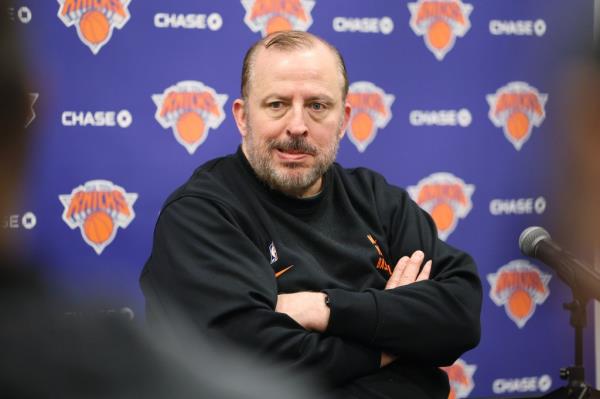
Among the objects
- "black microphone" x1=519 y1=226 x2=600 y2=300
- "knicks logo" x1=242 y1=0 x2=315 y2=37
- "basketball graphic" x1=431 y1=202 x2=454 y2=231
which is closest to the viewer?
"black microphone" x1=519 y1=226 x2=600 y2=300

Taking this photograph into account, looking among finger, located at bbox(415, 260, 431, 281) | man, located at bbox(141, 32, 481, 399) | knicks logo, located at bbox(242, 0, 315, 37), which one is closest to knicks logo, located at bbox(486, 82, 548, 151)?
knicks logo, located at bbox(242, 0, 315, 37)

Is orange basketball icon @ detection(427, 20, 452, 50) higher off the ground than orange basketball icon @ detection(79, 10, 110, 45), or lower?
higher

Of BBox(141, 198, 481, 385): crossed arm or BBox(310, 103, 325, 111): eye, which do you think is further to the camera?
BBox(310, 103, 325, 111): eye

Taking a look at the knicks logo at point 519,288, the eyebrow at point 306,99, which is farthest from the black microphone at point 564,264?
the eyebrow at point 306,99

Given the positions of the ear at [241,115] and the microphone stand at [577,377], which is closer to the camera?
the ear at [241,115]

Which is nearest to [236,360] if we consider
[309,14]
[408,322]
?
[408,322]

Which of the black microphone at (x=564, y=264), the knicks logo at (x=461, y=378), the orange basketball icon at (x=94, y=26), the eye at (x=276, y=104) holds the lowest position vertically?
the knicks logo at (x=461, y=378)

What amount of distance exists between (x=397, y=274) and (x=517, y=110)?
1.53 m

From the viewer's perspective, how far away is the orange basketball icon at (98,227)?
112 inches

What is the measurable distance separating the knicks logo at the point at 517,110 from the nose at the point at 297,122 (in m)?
1.47

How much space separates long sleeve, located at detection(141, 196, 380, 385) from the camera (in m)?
1.77

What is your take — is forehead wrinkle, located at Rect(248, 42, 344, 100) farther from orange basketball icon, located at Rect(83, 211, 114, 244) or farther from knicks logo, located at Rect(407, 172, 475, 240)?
knicks logo, located at Rect(407, 172, 475, 240)

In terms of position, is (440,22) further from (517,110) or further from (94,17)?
(94,17)

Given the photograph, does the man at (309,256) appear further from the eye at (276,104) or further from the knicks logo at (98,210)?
the knicks logo at (98,210)
